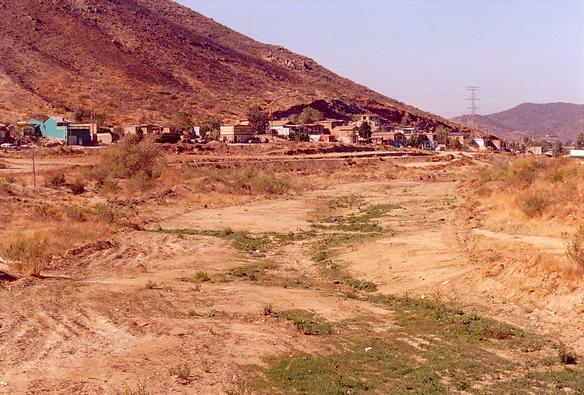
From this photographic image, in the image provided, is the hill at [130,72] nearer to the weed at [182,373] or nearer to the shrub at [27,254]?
the shrub at [27,254]

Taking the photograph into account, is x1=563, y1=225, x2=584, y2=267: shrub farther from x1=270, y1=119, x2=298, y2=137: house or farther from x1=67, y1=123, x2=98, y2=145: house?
x1=270, y1=119, x2=298, y2=137: house

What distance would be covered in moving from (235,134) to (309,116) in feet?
99.4

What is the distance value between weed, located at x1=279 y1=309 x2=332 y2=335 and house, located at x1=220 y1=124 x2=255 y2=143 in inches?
3089

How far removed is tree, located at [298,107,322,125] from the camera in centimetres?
11950

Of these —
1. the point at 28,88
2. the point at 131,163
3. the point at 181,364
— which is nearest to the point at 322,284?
the point at 181,364

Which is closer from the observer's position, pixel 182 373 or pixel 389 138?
pixel 182 373

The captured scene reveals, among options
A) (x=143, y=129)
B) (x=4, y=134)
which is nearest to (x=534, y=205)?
(x=143, y=129)

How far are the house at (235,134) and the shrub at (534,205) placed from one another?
223 ft

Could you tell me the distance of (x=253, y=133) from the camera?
101312 millimetres

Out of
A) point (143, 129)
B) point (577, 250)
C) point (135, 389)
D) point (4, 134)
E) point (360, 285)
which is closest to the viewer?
point (135, 389)

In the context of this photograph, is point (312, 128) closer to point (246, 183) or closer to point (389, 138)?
point (389, 138)

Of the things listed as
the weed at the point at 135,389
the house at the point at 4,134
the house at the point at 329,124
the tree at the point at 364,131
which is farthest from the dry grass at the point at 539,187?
the house at the point at 329,124

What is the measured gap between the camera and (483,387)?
12.1m

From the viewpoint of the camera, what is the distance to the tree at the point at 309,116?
4705 inches
